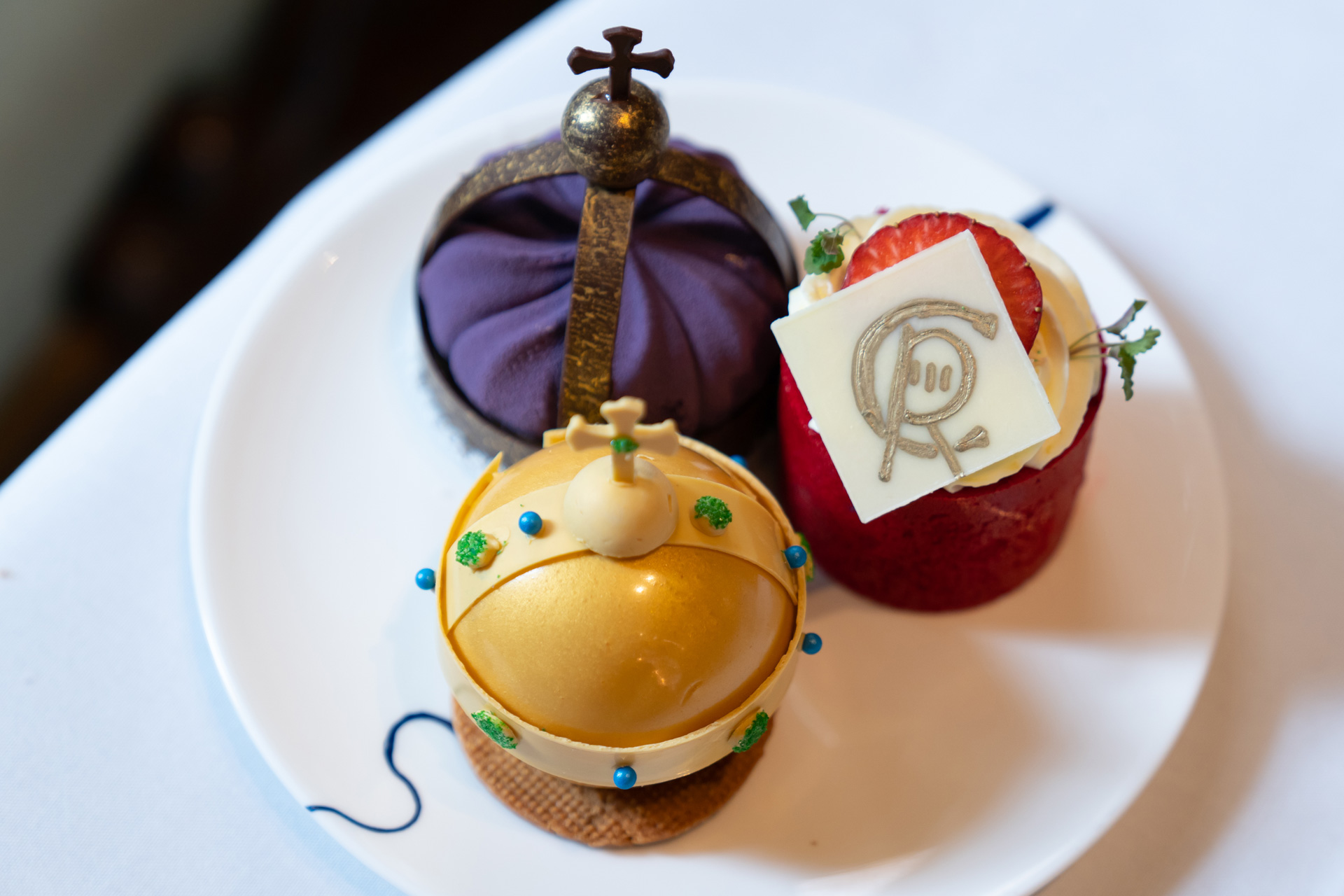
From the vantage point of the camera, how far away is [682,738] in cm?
75

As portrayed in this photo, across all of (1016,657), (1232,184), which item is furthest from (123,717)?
A: (1232,184)

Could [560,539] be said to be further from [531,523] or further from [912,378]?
[912,378]

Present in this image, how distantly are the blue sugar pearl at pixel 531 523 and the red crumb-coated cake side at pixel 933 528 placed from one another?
0.83 ft

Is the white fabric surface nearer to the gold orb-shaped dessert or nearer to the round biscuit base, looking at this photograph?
the round biscuit base

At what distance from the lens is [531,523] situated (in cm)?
71

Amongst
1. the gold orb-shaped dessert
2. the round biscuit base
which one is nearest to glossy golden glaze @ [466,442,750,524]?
the gold orb-shaped dessert

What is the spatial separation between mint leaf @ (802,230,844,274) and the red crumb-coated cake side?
10 cm

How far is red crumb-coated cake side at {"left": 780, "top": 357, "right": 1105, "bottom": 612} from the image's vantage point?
852mm

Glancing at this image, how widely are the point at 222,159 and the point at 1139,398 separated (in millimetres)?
1655

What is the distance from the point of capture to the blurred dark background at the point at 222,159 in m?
1.82

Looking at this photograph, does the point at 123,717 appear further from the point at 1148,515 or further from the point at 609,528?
the point at 1148,515

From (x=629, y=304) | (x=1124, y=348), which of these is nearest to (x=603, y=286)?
(x=629, y=304)

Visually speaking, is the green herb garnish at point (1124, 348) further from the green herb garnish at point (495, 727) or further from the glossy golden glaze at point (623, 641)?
the green herb garnish at point (495, 727)

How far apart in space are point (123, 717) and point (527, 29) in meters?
0.99
